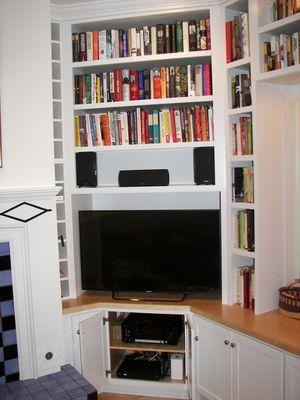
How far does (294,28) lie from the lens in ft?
7.82

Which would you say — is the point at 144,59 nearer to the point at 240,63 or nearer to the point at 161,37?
the point at 161,37

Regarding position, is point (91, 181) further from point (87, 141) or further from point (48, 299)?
point (48, 299)

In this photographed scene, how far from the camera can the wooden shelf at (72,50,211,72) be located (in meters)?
2.71

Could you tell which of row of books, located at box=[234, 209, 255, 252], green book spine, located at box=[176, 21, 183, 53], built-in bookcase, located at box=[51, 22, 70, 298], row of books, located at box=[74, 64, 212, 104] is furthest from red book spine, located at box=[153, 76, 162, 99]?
row of books, located at box=[234, 209, 255, 252]

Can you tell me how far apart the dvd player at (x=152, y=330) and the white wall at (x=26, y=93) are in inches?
47.9

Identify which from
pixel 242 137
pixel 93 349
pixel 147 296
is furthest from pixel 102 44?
pixel 93 349

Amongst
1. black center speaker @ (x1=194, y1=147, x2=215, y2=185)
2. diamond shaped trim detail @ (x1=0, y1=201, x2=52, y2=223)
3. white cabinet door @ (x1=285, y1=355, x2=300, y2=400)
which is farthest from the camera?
black center speaker @ (x1=194, y1=147, x2=215, y2=185)

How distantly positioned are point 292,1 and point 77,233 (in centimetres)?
207

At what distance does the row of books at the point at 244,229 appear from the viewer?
102 inches

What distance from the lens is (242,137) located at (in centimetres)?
261

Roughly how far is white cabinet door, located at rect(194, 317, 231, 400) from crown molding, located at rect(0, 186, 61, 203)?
50.3 inches

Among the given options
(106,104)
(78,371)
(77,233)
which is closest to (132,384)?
(78,371)

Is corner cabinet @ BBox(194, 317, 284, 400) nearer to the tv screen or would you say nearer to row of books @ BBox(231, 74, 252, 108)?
the tv screen

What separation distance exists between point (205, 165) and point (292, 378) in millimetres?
1393
